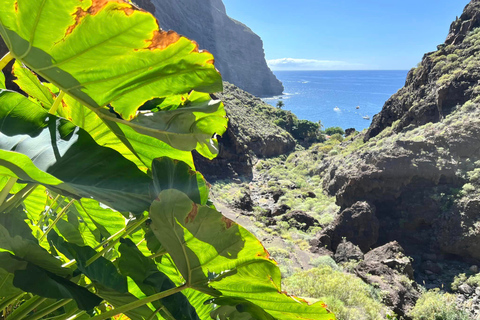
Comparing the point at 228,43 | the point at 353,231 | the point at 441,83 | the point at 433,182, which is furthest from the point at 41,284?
the point at 228,43

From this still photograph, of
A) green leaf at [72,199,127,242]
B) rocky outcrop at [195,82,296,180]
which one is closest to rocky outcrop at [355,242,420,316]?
green leaf at [72,199,127,242]

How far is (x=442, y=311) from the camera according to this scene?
5445 mm

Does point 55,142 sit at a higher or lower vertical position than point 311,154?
higher

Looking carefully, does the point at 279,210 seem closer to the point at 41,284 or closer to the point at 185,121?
the point at 185,121

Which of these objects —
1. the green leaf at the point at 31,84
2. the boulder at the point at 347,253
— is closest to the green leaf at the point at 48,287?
the green leaf at the point at 31,84

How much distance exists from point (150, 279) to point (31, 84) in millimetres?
616

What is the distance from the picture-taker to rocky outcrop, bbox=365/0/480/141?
12859mm

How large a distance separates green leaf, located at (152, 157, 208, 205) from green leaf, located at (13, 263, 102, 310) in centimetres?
19

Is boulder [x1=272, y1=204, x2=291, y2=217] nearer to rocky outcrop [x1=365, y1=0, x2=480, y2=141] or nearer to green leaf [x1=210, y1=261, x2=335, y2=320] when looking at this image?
rocky outcrop [x1=365, y1=0, x2=480, y2=141]

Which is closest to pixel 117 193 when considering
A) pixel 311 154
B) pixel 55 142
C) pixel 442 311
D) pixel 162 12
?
pixel 55 142

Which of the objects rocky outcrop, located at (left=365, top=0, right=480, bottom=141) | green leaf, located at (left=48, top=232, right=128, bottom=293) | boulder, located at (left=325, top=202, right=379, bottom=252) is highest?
rocky outcrop, located at (left=365, top=0, right=480, bottom=141)

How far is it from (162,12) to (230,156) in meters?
40.3

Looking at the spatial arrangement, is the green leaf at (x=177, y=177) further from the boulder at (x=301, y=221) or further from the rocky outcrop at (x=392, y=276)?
the boulder at (x=301, y=221)

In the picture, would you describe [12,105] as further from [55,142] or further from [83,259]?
[83,259]
